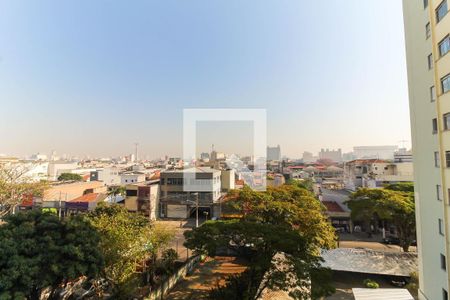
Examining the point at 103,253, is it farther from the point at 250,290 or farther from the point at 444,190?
the point at 444,190

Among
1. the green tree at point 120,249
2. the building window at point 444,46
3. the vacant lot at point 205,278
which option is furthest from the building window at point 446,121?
the green tree at point 120,249

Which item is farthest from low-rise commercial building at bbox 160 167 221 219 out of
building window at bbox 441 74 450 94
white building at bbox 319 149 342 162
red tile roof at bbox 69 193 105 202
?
white building at bbox 319 149 342 162

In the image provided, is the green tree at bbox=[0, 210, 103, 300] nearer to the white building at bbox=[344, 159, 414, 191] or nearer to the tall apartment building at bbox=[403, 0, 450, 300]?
the tall apartment building at bbox=[403, 0, 450, 300]

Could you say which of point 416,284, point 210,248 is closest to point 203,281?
point 210,248

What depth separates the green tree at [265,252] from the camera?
811 centimetres

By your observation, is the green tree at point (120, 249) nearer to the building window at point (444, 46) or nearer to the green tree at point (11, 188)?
the building window at point (444, 46)

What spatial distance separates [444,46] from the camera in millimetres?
8016

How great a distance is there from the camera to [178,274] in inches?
495

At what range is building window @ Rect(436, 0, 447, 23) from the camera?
788 centimetres

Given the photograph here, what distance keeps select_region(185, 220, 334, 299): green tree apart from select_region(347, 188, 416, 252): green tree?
11471 mm

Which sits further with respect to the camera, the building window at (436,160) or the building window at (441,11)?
the building window at (436,160)

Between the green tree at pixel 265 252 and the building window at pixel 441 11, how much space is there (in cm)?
832

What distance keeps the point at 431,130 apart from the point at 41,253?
12992 mm

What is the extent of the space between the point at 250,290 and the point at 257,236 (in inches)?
89.8
